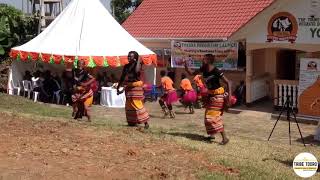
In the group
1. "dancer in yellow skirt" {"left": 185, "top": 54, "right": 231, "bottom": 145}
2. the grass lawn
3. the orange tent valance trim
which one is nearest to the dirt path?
the grass lawn

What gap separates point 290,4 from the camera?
58.0 feet

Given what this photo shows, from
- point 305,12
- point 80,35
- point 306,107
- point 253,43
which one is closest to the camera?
point 306,107

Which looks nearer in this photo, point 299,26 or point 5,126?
point 5,126

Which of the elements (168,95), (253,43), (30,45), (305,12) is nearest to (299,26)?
(305,12)

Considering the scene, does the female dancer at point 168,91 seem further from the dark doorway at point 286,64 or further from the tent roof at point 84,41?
the dark doorway at point 286,64

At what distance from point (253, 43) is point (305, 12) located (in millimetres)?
2112

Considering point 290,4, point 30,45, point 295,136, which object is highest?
point 290,4

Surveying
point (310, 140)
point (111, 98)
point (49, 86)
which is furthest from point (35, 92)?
point (310, 140)

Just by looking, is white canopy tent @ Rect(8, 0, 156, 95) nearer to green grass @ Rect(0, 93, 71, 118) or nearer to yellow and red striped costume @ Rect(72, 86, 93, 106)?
green grass @ Rect(0, 93, 71, 118)

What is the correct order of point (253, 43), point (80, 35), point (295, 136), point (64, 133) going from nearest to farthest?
point (64, 133)
point (295, 136)
point (253, 43)
point (80, 35)

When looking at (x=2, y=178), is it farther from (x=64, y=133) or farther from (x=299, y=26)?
(x=299, y=26)

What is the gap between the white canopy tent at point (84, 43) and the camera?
1933cm

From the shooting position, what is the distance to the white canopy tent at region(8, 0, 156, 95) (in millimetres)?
19328

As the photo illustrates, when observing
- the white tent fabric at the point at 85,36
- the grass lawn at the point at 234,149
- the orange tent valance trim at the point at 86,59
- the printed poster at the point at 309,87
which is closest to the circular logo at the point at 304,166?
the grass lawn at the point at 234,149
